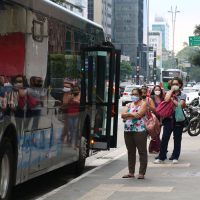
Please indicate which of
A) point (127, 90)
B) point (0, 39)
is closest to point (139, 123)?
point (0, 39)

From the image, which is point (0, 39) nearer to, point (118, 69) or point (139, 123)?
point (139, 123)

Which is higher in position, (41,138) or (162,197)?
(41,138)

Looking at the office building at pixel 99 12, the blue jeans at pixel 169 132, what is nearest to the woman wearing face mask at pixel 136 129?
the blue jeans at pixel 169 132

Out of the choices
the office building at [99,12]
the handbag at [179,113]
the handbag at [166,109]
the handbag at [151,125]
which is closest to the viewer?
the handbag at [151,125]

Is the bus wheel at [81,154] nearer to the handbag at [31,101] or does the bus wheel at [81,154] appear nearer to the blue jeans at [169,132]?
the blue jeans at [169,132]

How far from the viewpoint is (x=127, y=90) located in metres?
50.4

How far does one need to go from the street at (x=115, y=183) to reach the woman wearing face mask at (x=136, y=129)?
0.38 metres

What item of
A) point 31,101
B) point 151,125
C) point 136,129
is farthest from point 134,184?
point 31,101

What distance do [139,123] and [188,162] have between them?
3198 mm

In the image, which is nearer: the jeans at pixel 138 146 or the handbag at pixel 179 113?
the jeans at pixel 138 146

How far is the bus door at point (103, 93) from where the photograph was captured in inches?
544

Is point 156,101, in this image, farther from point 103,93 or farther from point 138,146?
point 138,146

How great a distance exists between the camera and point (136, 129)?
11703 mm

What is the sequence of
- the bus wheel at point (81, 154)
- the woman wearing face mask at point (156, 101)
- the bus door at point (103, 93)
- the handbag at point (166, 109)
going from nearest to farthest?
the bus wheel at point (81, 154), the bus door at point (103, 93), the handbag at point (166, 109), the woman wearing face mask at point (156, 101)
